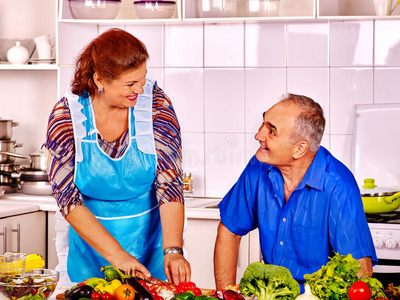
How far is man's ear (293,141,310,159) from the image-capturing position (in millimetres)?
1914

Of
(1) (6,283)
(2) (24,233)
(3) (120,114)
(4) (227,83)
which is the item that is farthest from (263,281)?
(4) (227,83)

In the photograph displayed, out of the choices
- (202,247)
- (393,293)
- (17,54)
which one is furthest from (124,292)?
(17,54)

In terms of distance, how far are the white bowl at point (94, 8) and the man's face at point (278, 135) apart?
1420mm

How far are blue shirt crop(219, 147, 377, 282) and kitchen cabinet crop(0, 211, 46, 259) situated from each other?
4.07 feet

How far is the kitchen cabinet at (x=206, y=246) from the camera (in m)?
2.81

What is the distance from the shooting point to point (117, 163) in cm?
199

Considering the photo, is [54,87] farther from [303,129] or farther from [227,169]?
[303,129]

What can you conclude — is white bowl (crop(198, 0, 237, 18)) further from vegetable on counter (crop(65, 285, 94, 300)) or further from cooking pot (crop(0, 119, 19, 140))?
vegetable on counter (crop(65, 285, 94, 300))

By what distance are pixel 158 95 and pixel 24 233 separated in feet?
4.00

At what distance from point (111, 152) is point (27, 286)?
2.28ft

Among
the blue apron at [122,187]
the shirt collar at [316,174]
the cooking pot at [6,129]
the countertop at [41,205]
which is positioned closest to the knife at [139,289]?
the blue apron at [122,187]

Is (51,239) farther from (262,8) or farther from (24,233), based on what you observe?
(262,8)

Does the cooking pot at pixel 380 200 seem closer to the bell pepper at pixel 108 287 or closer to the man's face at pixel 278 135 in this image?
the man's face at pixel 278 135

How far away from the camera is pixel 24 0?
3.41 meters
